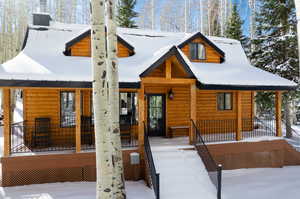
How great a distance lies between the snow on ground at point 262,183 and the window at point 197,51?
19.4 feet

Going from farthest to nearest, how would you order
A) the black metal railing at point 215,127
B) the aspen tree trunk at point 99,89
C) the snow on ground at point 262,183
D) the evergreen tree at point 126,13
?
the evergreen tree at point 126,13
the black metal railing at point 215,127
the snow on ground at point 262,183
the aspen tree trunk at point 99,89

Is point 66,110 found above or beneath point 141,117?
above

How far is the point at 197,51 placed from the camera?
12242 millimetres

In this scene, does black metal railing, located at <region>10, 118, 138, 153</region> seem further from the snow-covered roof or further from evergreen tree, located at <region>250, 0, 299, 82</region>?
evergreen tree, located at <region>250, 0, 299, 82</region>


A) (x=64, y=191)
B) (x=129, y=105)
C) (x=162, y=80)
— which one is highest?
(x=162, y=80)

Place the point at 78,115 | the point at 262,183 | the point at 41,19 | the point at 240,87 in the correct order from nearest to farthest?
the point at 78,115 < the point at 262,183 < the point at 240,87 < the point at 41,19

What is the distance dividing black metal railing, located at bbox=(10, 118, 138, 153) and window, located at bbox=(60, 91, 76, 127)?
36 mm

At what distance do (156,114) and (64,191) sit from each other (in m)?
5.58

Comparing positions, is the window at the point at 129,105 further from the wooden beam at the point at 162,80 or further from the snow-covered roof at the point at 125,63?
the wooden beam at the point at 162,80

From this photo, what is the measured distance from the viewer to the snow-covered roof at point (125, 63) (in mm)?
7934

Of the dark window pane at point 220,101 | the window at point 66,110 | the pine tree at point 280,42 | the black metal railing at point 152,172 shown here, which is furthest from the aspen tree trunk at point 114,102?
the pine tree at point 280,42

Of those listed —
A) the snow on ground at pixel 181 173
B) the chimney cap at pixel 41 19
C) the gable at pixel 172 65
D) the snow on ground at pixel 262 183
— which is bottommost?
the snow on ground at pixel 262 183

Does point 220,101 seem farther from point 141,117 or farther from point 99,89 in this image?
point 99,89

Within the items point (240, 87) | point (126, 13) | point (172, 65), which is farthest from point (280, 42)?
point (126, 13)
